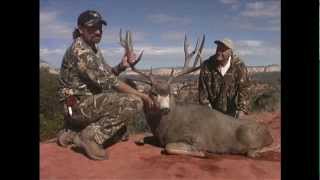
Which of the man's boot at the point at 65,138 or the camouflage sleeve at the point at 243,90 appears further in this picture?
the camouflage sleeve at the point at 243,90

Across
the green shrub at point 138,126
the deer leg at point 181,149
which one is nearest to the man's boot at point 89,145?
the green shrub at point 138,126

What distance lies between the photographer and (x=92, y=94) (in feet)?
14.4

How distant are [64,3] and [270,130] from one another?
2.06 meters

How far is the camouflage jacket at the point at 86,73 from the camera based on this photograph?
14.3 feet

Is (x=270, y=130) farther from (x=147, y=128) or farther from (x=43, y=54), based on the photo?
(x=43, y=54)

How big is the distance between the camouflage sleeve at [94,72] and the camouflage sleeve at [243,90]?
3.48 ft

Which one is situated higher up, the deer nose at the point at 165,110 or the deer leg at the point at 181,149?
the deer nose at the point at 165,110

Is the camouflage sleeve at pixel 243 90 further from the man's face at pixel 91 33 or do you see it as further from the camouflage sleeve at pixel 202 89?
the man's face at pixel 91 33

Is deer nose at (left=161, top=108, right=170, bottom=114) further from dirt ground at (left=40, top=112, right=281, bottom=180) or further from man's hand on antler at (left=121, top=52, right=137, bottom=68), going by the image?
man's hand on antler at (left=121, top=52, right=137, bottom=68)

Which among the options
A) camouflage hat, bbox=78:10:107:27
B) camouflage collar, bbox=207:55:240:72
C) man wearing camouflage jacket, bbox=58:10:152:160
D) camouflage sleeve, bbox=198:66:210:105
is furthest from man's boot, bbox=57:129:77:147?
camouflage collar, bbox=207:55:240:72

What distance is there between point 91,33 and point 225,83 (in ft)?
4.04
